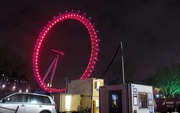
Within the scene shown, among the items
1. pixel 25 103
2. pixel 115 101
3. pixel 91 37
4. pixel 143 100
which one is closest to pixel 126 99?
pixel 115 101

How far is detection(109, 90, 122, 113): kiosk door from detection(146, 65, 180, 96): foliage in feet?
174

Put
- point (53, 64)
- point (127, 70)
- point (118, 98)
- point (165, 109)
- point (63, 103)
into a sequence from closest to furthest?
point (118, 98) < point (63, 103) < point (165, 109) < point (53, 64) < point (127, 70)

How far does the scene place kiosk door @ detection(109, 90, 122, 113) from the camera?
669 inches

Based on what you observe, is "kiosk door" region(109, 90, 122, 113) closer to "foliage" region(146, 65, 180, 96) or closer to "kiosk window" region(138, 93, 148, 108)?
"kiosk window" region(138, 93, 148, 108)

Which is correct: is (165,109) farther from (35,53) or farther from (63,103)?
(35,53)

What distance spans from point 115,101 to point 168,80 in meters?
53.7

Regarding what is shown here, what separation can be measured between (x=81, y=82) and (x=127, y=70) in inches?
1375

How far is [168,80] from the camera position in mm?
66875

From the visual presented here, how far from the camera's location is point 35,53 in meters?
40.4

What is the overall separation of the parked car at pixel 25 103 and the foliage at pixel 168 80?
57.7 meters

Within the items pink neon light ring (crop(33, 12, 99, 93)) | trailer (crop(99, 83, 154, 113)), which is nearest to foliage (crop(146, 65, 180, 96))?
pink neon light ring (crop(33, 12, 99, 93))

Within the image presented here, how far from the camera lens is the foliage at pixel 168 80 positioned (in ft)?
216

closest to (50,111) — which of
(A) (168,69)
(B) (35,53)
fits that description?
(B) (35,53)

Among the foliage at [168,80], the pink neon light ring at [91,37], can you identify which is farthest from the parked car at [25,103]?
the foliage at [168,80]
